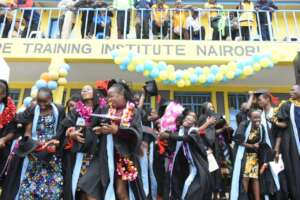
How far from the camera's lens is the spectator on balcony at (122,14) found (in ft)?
28.3

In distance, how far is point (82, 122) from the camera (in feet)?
13.4

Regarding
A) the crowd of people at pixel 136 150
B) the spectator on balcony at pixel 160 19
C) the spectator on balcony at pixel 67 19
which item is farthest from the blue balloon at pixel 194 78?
the spectator on balcony at pixel 67 19

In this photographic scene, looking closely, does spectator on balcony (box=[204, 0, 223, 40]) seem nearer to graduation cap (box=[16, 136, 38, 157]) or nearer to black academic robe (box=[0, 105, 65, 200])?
black academic robe (box=[0, 105, 65, 200])

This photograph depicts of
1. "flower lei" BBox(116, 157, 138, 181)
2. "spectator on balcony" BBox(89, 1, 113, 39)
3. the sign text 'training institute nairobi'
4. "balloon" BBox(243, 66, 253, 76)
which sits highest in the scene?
"spectator on balcony" BBox(89, 1, 113, 39)

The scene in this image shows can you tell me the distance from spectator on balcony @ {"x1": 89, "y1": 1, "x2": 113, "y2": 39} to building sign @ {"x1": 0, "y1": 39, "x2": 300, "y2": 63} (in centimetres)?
59

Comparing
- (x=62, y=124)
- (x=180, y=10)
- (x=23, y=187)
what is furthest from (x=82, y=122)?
(x=180, y=10)

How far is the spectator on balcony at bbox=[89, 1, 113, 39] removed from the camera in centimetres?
871

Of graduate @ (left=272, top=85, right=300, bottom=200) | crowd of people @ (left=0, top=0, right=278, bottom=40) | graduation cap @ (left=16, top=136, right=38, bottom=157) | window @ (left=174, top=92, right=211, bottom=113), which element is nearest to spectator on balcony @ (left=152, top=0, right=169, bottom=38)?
crowd of people @ (left=0, top=0, right=278, bottom=40)

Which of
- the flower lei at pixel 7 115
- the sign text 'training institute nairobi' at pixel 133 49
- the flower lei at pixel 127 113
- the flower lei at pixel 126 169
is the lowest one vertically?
the flower lei at pixel 126 169

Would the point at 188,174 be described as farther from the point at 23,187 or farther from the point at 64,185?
the point at 23,187

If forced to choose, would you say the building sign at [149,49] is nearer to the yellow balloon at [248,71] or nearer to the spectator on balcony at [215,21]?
the spectator on balcony at [215,21]

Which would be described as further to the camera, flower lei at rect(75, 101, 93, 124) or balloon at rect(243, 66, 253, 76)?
balloon at rect(243, 66, 253, 76)

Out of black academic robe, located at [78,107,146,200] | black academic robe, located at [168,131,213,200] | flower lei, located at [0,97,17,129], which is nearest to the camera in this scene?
black academic robe, located at [78,107,146,200]

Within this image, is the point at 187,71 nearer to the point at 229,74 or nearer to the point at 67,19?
the point at 229,74
